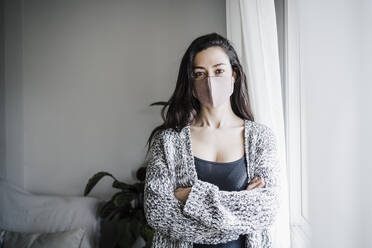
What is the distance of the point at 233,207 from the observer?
0.91 metres

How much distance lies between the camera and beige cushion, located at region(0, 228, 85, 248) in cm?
167

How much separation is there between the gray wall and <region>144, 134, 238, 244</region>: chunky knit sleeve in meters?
1.18

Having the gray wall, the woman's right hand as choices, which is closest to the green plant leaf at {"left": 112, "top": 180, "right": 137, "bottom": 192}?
the gray wall

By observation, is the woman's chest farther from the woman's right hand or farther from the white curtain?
the white curtain

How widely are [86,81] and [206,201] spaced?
1.56 meters

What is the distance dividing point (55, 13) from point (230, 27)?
1322 millimetres

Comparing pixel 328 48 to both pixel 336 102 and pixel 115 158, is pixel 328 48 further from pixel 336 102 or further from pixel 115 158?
pixel 115 158

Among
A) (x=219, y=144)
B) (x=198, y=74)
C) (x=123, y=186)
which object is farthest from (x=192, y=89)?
(x=123, y=186)

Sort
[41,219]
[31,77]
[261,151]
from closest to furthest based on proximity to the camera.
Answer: [261,151] → [41,219] → [31,77]

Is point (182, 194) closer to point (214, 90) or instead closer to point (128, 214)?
point (214, 90)

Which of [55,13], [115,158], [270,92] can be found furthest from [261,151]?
[55,13]

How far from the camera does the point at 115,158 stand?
2.15 meters

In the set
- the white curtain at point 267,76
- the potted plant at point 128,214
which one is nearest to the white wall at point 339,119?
the white curtain at point 267,76

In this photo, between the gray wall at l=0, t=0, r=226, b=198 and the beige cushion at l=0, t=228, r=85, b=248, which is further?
the gray wall at l=0, t=0, r=226, b=198
